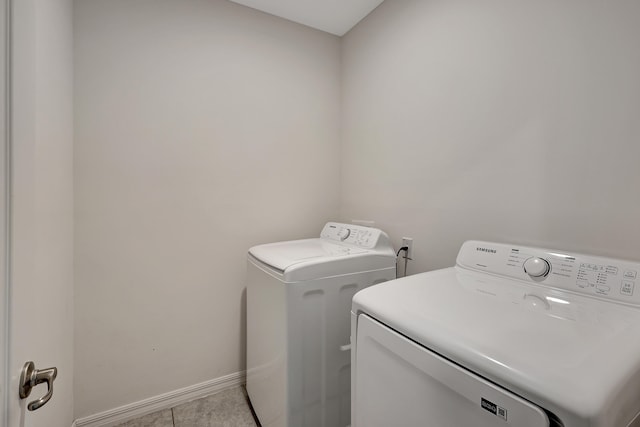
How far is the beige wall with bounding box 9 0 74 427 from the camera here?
1.68 ft

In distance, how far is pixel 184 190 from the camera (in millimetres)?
1621

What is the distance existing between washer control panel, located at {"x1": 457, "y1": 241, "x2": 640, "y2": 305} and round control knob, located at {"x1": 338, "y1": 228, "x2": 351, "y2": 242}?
705 millimetres

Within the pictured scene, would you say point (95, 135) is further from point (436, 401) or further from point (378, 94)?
point (436, 401)

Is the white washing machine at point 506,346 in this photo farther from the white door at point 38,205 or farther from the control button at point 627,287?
the white door at point 38,205

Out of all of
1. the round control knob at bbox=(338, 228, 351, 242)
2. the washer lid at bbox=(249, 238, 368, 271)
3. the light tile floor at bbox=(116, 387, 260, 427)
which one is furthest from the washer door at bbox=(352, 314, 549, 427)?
the light tile floor at bbox=(116, 387, 260, 427)

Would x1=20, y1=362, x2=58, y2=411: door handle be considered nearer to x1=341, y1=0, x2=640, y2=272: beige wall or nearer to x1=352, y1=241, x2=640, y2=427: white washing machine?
x1=352, y1=241, x2=640, y2=427: white washing machine

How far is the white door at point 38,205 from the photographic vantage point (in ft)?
1.63

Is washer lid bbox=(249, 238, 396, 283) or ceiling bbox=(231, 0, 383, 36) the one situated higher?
ceiling bbox=(231, 0, 383, 36)

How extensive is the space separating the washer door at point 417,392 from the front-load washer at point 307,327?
0.38 meters

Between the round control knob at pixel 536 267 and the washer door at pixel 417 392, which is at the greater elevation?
the round control knob at pixel 536 267

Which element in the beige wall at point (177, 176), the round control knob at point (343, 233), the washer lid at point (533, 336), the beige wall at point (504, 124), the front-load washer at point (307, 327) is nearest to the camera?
the washer lid at point (533, 336)

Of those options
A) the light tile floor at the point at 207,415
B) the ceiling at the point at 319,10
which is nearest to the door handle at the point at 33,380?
the light tile floor at the point at 207,415

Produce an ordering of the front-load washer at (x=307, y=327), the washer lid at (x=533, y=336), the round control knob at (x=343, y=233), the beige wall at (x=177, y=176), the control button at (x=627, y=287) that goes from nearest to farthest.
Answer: the washer lid at (x=533, y=336) < the control button at (x=627, y=287) < the front-load washer at (x=307, y=327) < the beige wall at (x=177, y=176) < the round control knob at (x=343, y=233)

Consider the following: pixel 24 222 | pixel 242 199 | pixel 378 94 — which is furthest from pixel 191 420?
pixel 378 94
